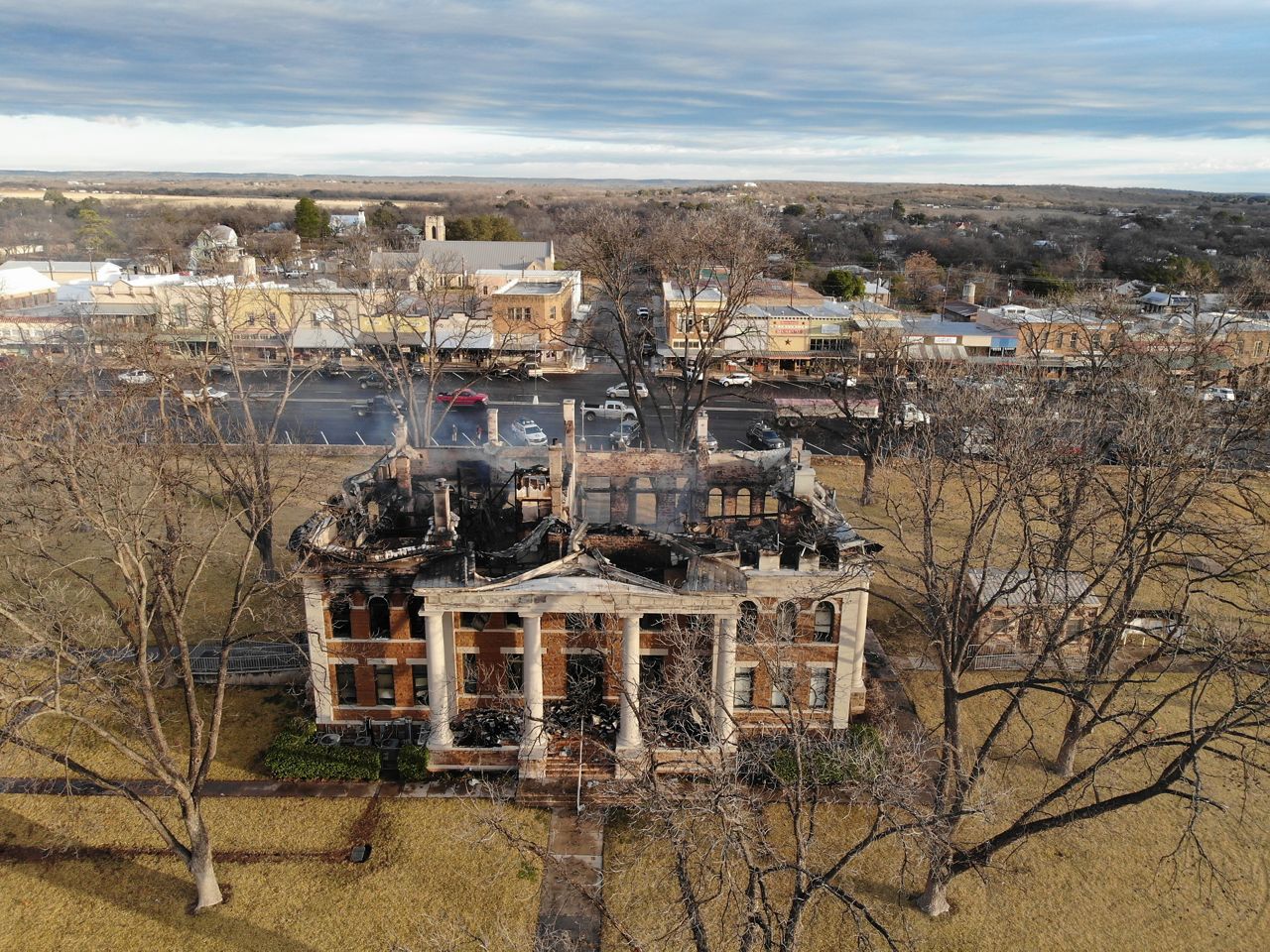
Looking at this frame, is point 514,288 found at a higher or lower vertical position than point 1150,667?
higher

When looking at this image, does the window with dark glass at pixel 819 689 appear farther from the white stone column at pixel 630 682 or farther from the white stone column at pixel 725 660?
the white stone column at pixel 630 682

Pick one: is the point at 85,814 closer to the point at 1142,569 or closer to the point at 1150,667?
the point at 1142,569

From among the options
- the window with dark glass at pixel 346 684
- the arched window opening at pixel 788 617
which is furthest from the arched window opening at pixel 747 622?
the window with dark glass at pixel 346 684

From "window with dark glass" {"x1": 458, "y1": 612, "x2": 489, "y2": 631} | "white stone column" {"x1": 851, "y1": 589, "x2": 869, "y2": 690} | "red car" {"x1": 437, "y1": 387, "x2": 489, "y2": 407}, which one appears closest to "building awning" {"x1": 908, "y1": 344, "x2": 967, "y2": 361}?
"red car" {"x1": 437, "y1": 387, "x2": 489, "y2": 407}

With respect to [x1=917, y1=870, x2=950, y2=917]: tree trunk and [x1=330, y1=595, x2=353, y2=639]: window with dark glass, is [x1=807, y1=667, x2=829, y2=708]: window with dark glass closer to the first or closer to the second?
[x1=917, y1=870, x2=950, y2=917]: tree trunk

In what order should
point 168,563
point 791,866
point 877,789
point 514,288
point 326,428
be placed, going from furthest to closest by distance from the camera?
point 514,288 < point 326,428 < point 168,563 < point 877,789 < point 791,866

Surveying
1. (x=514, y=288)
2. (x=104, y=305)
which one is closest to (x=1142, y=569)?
(x=514, y=288)

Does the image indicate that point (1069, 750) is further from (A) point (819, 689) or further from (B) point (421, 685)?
(B) point (421, 685)

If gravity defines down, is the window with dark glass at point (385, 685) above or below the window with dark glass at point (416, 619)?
below
